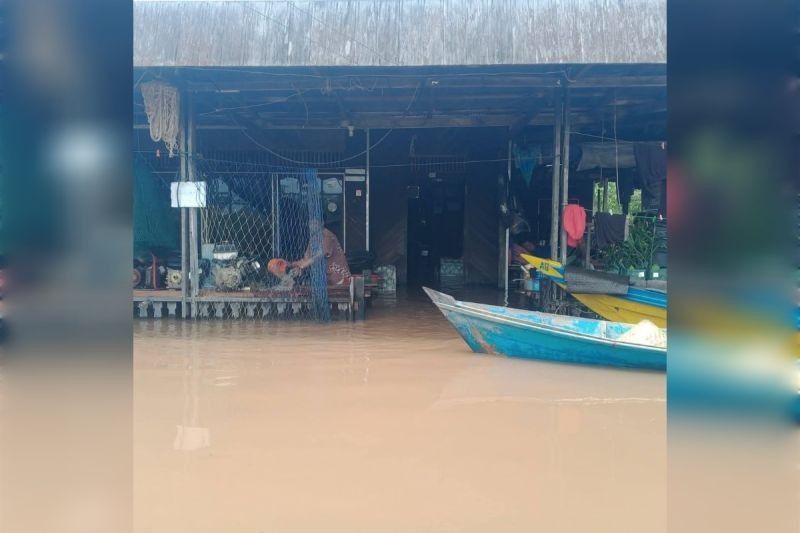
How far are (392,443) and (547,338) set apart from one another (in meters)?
2.87

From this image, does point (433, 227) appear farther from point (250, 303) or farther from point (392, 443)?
point (392, 443)

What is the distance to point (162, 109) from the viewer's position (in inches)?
353

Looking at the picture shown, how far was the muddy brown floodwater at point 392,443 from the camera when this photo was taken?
3.18 meters

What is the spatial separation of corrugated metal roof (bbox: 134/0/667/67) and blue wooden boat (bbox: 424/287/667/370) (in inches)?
139

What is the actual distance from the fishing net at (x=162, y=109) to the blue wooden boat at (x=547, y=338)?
4.97 m

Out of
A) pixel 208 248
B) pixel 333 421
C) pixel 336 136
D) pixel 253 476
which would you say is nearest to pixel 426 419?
pixel 333 421

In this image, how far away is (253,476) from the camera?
3.60 meters

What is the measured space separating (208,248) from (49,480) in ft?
22.4

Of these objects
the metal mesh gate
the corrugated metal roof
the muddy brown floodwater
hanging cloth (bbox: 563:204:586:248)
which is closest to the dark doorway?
the metal mesh gate

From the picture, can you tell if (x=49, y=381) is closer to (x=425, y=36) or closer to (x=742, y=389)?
(x=742, y=389)

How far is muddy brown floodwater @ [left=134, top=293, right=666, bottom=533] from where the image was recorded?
10.4 ft

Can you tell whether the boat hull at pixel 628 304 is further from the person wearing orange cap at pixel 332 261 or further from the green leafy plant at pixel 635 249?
the person wearing orange cap at pixel 332 261

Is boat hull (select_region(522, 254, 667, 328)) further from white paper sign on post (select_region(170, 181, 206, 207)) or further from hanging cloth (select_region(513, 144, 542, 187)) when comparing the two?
white paper sign on post (select_region(170, 181, 206, 207))

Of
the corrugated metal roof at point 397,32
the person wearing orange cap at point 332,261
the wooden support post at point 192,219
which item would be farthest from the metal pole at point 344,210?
the corrugated metal roof at point 397,32
